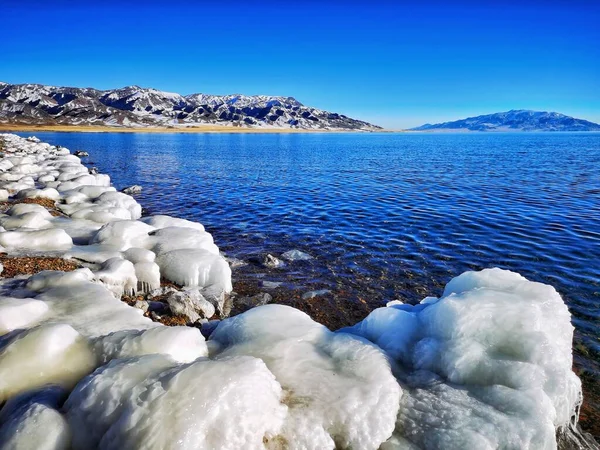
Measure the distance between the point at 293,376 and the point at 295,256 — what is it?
10.9 metres

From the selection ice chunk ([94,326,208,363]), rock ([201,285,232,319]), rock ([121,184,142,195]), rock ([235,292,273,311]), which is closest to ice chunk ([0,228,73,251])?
rock ([201,285,232,319])

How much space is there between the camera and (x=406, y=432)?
5.66 m

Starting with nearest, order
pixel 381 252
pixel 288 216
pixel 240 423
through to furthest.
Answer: pixel 240 423 < pixel 381 252 < pixel 288 216

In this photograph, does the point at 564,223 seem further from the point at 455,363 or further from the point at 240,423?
the point at 240,423

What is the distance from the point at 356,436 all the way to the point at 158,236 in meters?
12.1

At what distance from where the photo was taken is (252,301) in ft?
43.0

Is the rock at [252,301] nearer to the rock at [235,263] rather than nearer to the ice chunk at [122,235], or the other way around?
the rock at [235,263]

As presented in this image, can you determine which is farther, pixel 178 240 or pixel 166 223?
pixel 166 223

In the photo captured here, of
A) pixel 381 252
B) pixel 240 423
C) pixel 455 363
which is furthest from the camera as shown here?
pixel 381 252

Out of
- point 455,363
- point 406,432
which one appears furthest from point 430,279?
point 406,432

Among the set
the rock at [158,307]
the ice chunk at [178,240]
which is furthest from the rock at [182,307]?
the ice chunk at [178,240]

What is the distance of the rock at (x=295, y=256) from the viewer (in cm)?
1700

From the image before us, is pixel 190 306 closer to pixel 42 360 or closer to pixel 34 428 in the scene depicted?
pixel 42 360

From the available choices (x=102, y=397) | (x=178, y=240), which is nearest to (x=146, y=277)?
(x=178, y=240)
